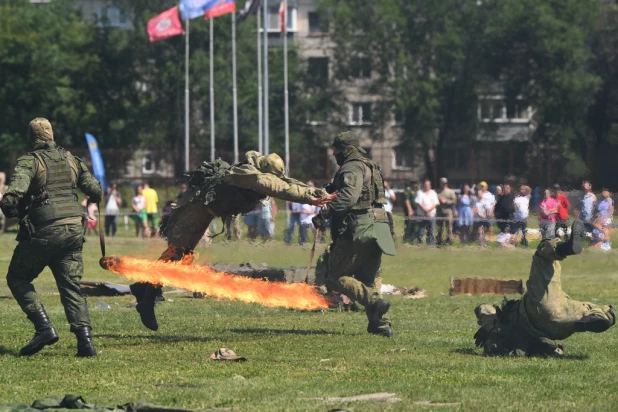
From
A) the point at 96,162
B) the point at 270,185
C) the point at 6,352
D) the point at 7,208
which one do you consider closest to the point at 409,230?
the point at 270,185

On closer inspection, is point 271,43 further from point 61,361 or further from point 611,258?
point 61,361

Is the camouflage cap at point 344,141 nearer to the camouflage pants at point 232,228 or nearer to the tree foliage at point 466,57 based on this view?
the camouflage pants at point 232,228

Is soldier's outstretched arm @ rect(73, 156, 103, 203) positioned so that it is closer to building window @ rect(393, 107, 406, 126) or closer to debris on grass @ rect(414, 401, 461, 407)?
debris on grass @ rect(414, 401, 461, 407)

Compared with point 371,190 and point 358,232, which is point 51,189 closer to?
point 358,232

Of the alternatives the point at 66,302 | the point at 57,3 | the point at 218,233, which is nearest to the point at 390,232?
the point at 218,233

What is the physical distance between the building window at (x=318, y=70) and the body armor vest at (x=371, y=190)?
56439 millimetres

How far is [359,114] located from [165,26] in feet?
75.7

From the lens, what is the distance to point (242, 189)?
12.5 metres

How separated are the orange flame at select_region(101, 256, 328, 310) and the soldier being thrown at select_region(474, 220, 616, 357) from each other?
2383 mm

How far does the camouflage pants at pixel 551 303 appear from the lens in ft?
35.8

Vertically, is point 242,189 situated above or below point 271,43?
below

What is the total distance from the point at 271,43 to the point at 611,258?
207 ft

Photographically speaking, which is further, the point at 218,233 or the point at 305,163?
the point at 305,163

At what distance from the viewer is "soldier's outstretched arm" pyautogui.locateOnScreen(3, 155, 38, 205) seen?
10.6m
